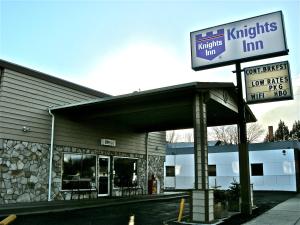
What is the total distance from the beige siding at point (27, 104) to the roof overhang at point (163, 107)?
0.68 meters

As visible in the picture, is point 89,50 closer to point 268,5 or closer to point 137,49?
point 137,49

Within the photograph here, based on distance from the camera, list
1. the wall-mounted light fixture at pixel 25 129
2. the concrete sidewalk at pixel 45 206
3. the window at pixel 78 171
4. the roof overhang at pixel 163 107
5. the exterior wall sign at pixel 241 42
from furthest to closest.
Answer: the window at pixel 78 171 < the wall-mounted light fixture at pixel 25 129 < the exterior wall sign at pixel 241 42 < the roof overhang at pixel 163 107 < the concrete sidewalk at pixel 45 206

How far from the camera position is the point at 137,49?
1697 cm

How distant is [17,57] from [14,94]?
3878mm

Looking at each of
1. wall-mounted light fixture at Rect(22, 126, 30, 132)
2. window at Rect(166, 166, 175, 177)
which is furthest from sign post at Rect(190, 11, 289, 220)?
window at Rect(166, 166, 175, 177)

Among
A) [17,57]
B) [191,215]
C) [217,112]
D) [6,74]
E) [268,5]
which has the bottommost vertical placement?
[191,215]

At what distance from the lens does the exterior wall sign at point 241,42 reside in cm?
1387

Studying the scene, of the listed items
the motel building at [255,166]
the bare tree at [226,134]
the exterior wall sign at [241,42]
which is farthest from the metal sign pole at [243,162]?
the bare tree at [226,134]

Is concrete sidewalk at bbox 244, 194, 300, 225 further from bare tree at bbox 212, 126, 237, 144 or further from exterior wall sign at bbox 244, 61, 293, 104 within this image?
bare tree at bbox 212, 126, 237, 144

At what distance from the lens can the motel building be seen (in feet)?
93.4

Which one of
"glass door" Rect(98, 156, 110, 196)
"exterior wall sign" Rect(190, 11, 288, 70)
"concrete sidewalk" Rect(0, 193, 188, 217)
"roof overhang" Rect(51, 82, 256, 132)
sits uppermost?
"exterior wall sign" Rect(190, 11, 288, 70)

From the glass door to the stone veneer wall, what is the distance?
2.20m

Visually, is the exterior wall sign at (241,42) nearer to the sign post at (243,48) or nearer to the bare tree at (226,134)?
the sign post at (243,48)

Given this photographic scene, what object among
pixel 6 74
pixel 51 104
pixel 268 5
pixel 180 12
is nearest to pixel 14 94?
pixel 6 74
